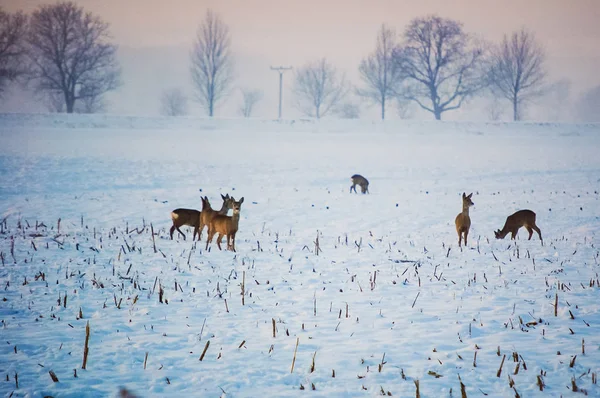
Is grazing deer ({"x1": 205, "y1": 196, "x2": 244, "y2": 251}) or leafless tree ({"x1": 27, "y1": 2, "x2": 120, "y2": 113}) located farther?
leafless tree ({"x1": 27, "y1": 2, "x2": 120, "y2": 113})

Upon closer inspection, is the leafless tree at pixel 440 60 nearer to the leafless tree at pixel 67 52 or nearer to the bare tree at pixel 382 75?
the bare tree at pixel 382 75

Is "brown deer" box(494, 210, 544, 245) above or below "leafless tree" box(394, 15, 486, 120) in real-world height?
below

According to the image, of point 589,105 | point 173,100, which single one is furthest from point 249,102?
point 589,105

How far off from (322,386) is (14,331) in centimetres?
348

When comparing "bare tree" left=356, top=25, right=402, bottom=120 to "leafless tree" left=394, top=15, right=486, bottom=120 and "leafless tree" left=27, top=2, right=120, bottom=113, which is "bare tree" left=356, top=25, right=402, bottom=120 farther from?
"leafless tree" left=27, top=2, right=120, bottom=113

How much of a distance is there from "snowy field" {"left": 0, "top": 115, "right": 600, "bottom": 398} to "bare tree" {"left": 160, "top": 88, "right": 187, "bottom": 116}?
246 feet

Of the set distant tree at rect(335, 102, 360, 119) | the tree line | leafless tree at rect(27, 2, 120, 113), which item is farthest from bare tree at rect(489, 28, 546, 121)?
leafless tree at rect(27, 2, 120, 113)

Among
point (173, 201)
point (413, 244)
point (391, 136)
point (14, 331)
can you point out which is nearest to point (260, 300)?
point (14, 331)

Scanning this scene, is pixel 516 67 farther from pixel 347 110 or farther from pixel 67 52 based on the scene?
pixel 67 52

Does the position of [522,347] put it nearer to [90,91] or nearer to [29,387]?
[29,387]

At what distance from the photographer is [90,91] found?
5253 cm

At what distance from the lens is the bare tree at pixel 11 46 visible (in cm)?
Answer: 4662

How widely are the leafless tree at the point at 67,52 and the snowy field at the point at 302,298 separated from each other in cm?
3767

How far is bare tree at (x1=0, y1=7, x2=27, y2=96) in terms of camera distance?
46.6m
